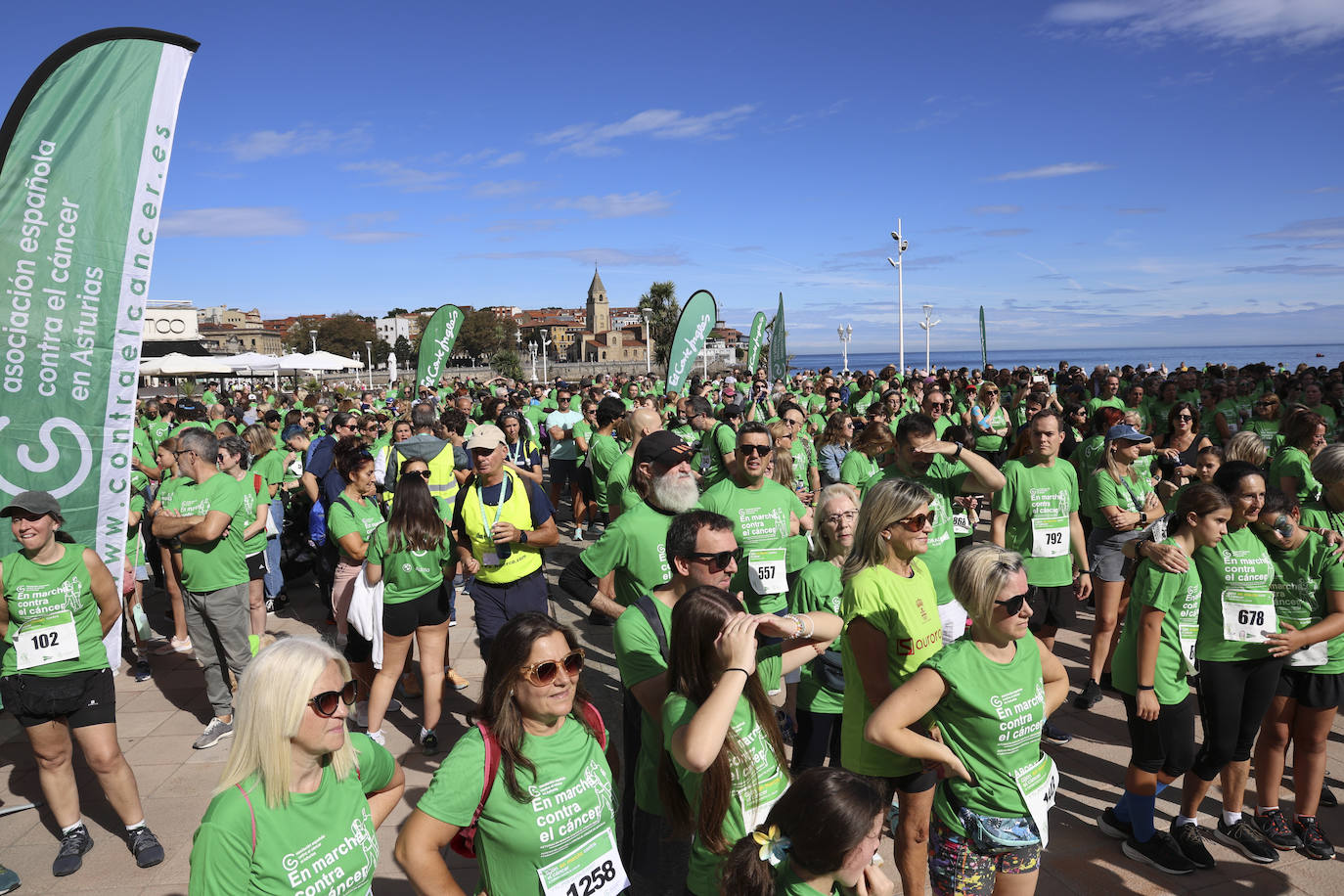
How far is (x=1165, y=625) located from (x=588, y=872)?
272 centimetres

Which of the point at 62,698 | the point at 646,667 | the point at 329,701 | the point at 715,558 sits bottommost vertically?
the point at 62,698

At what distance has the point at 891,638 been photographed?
302 centimetres

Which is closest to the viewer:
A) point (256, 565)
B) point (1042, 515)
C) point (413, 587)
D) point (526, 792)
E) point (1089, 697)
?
point (526, 792)

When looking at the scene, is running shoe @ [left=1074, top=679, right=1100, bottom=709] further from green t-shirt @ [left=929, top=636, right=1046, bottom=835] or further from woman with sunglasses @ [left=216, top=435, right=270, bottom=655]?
woman with sunglasses @ [left=216, top=435, right=270, bottom=655]

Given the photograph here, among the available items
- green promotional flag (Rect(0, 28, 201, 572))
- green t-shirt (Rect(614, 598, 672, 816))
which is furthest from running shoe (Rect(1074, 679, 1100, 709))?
green promotional flag (Rect(0, 28, 201, 572))

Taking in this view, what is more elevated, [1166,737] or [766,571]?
[766,571]

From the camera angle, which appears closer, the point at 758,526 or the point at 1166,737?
the point at 1166,737

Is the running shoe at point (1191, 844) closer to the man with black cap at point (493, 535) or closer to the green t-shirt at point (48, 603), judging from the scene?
the man with black cap at point (493, 535)

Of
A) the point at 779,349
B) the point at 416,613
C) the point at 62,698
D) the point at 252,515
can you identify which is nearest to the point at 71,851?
the point at 62,698

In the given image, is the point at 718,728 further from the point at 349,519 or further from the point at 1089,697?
the point at 1089,697

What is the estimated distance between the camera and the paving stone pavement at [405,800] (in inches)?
142

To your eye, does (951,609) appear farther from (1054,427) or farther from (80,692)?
(80,692)

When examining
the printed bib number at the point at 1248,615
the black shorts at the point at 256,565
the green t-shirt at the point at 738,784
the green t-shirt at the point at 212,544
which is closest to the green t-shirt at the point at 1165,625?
the printed bib number at the point at 1248,615

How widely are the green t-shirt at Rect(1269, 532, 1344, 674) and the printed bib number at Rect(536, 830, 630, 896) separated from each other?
3.34m
